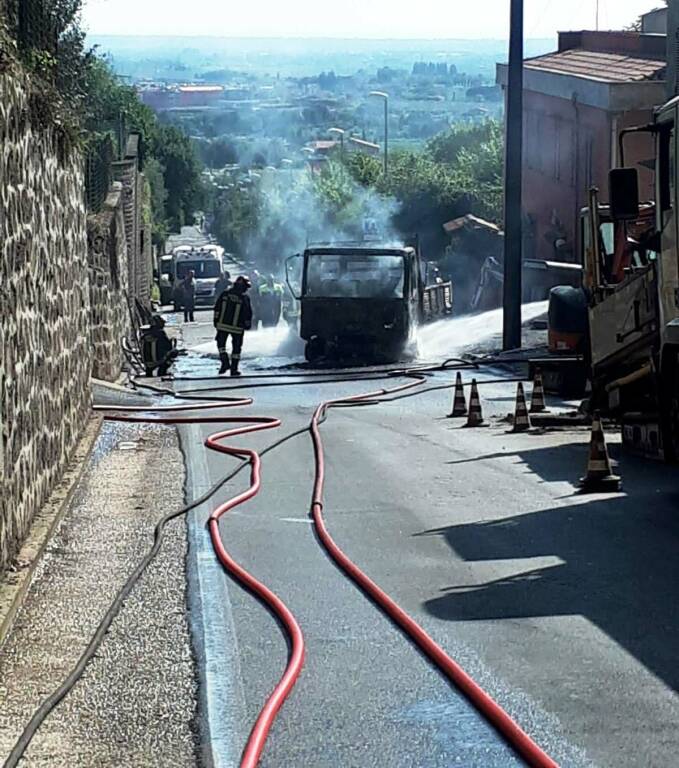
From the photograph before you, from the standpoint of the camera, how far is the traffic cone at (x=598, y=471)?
12234mm

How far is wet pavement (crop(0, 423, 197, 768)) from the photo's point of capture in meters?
6.11

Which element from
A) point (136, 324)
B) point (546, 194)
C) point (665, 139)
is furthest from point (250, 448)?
point (546, 194)

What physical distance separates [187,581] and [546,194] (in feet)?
123

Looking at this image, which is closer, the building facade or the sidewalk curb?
the sidewalk curb

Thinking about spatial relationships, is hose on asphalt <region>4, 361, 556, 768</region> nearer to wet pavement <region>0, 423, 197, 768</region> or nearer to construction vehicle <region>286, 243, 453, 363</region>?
wet pavement <region>0, 423, 197, 768</region>

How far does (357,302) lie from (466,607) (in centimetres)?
2064

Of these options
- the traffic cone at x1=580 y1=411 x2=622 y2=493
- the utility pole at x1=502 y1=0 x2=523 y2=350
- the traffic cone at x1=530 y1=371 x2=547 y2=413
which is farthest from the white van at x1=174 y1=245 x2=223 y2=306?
the traffic cone at x1=580 y1=411 x2=622 y2=493

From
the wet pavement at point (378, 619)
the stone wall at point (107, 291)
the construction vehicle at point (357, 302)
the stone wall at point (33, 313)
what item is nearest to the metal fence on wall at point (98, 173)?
the stone wall at point (107, 291)

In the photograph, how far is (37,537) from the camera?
9711mm

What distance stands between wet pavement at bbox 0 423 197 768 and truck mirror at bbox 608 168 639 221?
411 centimetres

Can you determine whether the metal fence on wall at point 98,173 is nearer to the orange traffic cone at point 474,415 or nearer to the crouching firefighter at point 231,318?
the crouching firefighter at point 231,318

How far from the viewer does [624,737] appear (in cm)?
596

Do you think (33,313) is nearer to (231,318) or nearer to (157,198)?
(231,318)

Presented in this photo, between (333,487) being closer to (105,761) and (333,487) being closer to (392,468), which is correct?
(392,468)
